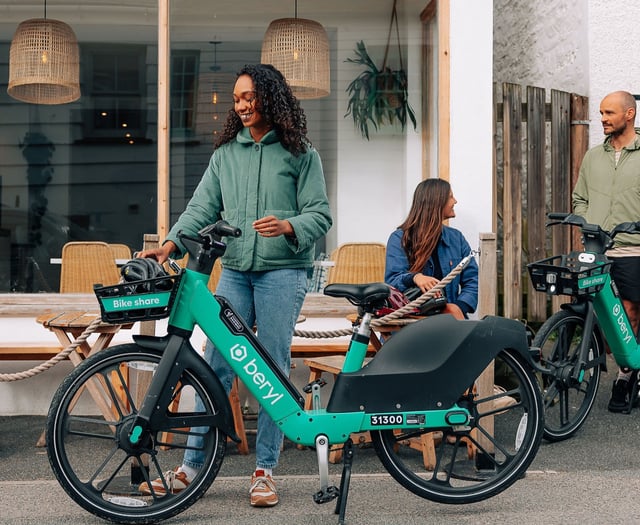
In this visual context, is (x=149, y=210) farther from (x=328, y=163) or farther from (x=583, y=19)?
(x=583, y=19)

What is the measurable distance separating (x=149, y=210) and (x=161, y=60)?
1.10 metres

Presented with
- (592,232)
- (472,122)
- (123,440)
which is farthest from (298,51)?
A: (123,440)

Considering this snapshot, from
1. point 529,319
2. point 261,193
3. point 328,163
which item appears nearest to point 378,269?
point 328,163

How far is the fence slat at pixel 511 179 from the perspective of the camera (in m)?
7.50

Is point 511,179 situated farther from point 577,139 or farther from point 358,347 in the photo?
point 358,347

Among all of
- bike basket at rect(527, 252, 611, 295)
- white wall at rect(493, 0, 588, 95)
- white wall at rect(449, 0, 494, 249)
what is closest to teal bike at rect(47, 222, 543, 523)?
bike basket at rect(527, 252, 611, 295)

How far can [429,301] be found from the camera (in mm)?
4645

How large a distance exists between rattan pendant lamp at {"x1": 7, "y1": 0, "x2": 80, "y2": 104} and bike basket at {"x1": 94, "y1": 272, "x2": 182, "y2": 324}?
4.17 metres

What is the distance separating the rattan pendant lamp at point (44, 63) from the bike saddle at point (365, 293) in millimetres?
4397

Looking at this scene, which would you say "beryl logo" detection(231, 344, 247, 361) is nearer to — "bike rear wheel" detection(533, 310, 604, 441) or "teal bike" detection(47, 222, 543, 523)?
"teal bike" detection(47, 222, 543, 523)

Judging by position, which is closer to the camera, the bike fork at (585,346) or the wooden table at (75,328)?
the wooden table at (75,328)

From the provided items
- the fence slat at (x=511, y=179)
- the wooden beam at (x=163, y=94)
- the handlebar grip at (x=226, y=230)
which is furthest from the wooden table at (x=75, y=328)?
the fence slat at (x=511, y=179)

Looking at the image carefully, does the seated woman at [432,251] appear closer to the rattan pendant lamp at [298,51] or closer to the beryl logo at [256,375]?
the beryl logo at [256,375]

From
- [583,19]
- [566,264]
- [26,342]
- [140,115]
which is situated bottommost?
[26,342]
